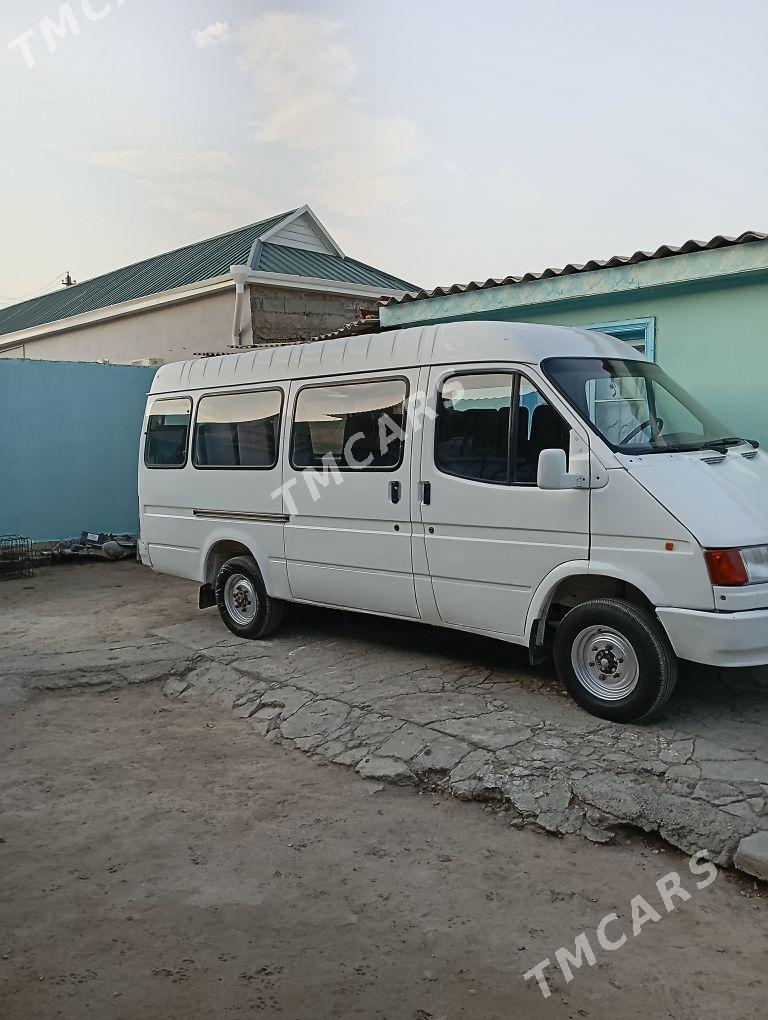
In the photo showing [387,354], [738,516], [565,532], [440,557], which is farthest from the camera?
[387,354]

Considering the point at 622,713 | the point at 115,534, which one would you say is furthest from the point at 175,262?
the point at 622,713

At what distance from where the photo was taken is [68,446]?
1307cm

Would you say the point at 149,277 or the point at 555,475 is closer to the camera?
the point at 555,475

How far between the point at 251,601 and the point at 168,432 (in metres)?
1.82

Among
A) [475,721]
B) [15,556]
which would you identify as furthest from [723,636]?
[15,556]

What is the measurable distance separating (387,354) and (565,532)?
1965 mm

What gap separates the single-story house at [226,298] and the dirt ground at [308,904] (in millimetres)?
11127

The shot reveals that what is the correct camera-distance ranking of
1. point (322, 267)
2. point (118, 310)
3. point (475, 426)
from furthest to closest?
point (118, 310) → point (322, 267) → point (475, 426)

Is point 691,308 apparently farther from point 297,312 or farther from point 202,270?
point 202,270

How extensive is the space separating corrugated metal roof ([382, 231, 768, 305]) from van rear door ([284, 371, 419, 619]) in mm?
2657

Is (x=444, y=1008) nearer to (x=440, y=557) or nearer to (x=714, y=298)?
(x=440, y=557)

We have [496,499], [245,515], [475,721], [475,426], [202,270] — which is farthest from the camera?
[202,270]

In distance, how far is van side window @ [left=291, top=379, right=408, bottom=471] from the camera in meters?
6.20

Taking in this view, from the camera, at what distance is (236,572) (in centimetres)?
753
